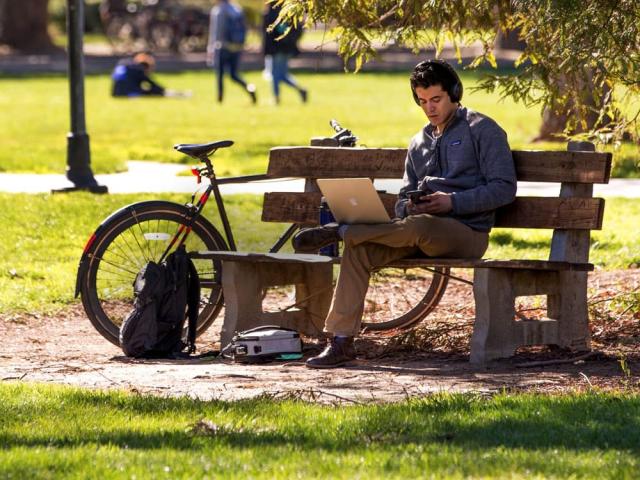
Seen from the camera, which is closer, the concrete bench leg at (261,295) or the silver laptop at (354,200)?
the silver laptop at (354,200)

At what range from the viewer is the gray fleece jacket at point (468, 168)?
24.8 ft

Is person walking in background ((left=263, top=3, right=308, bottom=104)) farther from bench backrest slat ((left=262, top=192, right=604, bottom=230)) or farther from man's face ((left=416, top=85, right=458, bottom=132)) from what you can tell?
man's face ((left=416, top=85, right=458, bottom=132))

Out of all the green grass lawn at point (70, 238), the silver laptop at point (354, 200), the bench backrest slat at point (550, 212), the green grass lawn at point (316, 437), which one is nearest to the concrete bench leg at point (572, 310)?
the bench backrest slat at point (550, 212)

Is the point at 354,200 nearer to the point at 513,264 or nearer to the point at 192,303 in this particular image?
the point at 513,264

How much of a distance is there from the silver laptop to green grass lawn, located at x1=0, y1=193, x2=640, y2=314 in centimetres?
267

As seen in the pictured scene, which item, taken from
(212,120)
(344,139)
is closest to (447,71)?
(344,139)

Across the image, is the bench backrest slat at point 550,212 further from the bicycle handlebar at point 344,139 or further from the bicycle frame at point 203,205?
the bicycle frame at point 203,205

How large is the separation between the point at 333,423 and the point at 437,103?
238 centimetres

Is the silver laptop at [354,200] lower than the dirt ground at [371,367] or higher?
higher

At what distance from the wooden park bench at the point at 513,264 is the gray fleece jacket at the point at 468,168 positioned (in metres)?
0.26

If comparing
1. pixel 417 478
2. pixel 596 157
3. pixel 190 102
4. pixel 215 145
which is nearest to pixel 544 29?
pixel 596 157

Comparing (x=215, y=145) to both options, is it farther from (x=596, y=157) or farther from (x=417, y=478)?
(x=417, y=478)

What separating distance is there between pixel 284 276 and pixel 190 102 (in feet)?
64.8

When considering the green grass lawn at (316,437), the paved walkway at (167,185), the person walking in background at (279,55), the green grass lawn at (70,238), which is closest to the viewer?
the green grass lawn at (316,437)
